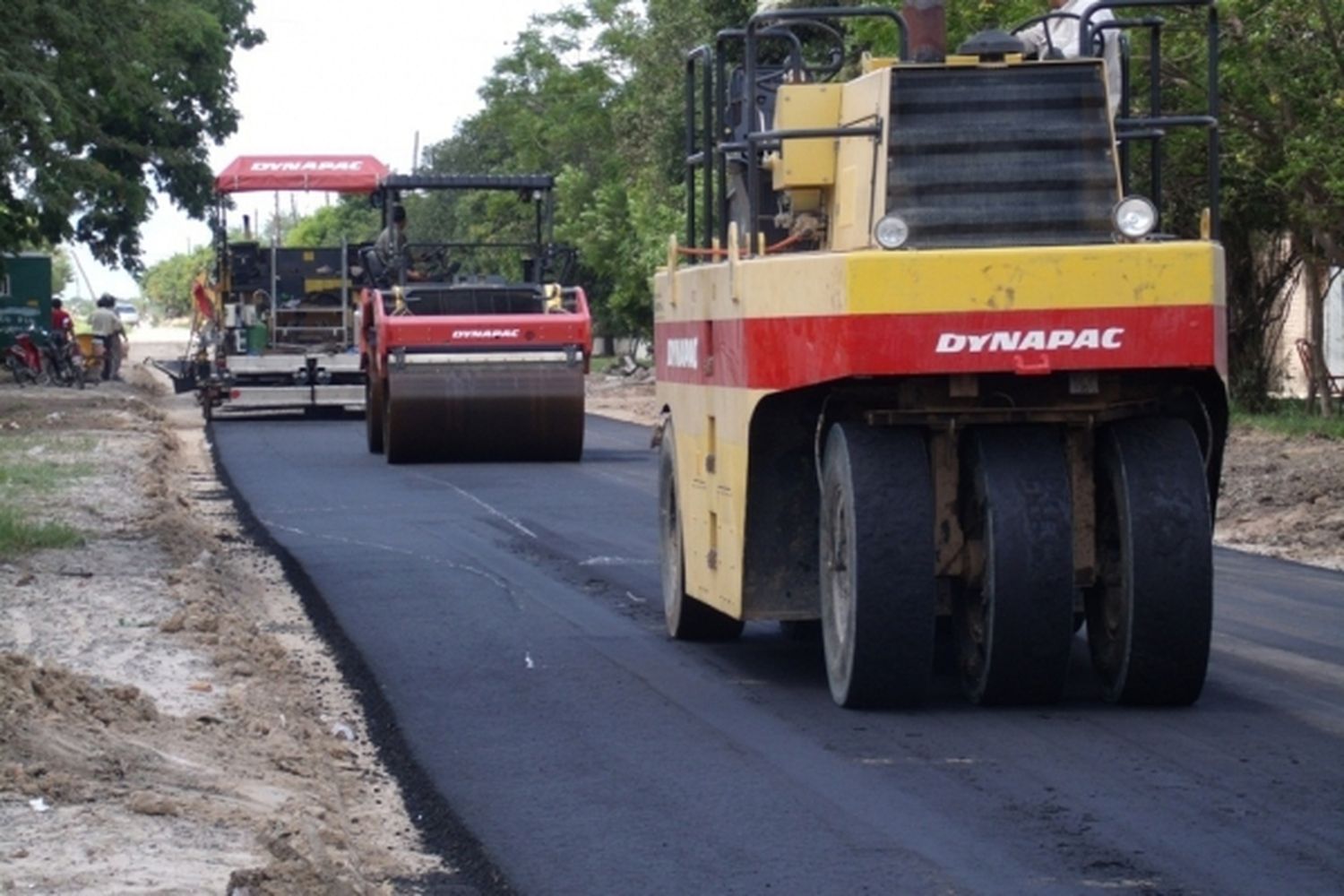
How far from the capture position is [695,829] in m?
7.09

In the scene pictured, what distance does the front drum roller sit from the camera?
75.9 feet

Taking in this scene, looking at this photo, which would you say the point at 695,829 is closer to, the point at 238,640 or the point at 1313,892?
the point at 1313,892

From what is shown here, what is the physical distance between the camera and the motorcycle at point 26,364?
42.5m

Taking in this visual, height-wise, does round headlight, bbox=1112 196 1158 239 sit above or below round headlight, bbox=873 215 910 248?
above

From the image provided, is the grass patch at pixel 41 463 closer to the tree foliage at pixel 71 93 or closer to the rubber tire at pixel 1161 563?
the tree foliage at pixel 71 93

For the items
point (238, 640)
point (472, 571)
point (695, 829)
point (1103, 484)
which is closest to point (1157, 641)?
point (1103, 484)

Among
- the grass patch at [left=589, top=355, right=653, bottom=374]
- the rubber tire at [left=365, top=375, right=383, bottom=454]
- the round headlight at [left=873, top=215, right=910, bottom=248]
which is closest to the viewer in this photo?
the round headlight at [left=873, top=215, right=910, bottom=248]

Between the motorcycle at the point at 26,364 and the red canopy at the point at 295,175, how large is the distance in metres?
9.76

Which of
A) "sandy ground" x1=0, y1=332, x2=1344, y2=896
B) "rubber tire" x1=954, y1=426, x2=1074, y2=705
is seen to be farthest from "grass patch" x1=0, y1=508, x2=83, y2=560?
"rubber tire" x1=954, y1=426, x2=1074, y2=705

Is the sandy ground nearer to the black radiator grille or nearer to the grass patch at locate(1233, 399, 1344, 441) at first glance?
the black radiator grille

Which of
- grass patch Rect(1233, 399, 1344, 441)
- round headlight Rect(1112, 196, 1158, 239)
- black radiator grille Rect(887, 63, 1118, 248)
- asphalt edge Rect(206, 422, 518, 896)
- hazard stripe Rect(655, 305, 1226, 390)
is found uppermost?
black radiator grille Rect(887, 63, 1118, 248)

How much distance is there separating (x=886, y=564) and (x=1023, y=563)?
49cm

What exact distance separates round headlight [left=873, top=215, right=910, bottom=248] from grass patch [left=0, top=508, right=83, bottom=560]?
726 centimetres

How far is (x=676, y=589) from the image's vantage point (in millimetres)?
11094
